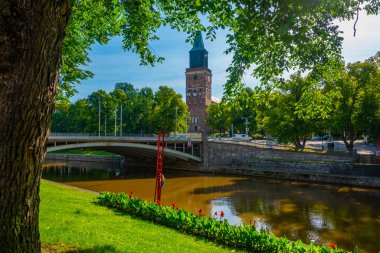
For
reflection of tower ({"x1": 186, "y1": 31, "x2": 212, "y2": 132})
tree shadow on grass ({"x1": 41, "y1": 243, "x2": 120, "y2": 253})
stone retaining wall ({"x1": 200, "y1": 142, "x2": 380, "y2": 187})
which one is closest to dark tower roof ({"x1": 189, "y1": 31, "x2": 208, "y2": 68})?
reflection of tower ({"x1": 186, "y1": 31, "x2": 212, "y2": 132})

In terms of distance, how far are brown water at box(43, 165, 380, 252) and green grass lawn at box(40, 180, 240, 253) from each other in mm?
7598

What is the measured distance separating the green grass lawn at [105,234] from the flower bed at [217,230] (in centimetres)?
40

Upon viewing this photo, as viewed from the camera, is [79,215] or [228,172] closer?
[79,215]

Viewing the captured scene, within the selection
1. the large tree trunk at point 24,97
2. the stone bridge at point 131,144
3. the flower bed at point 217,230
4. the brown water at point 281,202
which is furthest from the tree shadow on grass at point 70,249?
the stone bridge at point 131,144

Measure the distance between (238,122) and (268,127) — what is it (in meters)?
27.8

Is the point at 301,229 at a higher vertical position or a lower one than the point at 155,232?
lower

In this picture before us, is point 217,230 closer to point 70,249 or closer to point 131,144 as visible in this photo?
point 70,249

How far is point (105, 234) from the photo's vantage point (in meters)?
7.09

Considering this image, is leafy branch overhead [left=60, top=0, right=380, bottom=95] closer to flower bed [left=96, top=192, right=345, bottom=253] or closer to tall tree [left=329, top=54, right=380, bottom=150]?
flower bed [left=96, top=192, right=345, bottom=253]

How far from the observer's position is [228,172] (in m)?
35.2

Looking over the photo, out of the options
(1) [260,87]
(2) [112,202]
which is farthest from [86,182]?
(1) [260,87]

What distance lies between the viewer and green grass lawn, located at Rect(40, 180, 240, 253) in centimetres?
600

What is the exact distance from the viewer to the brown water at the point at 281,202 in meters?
14.5

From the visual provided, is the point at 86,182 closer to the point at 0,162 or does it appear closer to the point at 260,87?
the point at 260,87
